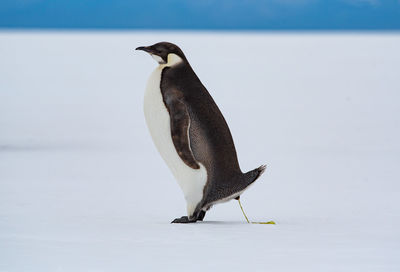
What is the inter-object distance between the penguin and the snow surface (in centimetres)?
19

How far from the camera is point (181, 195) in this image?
6.23m

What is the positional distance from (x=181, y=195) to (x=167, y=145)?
58.4 inches

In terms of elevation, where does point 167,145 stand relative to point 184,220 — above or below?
above

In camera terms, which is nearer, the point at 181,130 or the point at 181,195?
the point at 181,130

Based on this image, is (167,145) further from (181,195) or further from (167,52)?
(181,195)

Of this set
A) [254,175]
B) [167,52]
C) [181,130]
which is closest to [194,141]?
[181,130]

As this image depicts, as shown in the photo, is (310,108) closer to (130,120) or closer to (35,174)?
(130,120)

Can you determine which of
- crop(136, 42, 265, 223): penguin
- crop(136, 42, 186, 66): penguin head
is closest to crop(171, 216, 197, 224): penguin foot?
crop(136, 42, 265, 223): penguin

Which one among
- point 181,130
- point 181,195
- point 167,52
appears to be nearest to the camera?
point 181,130

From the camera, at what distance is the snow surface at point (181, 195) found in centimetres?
378

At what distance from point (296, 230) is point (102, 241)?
105 centimetres

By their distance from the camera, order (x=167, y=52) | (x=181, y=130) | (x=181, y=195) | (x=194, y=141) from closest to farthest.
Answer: (x=181, y=130), (x=194, y=141), (x=167, y=52), (x=181, y=195)

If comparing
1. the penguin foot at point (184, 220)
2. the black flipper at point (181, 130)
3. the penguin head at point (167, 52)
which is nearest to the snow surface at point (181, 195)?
the penguin foot at point (184, 220)

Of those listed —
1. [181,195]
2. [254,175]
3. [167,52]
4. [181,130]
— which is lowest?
[181,195]
